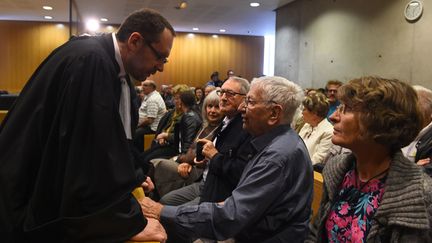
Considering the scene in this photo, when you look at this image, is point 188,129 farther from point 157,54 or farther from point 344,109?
point 344,109

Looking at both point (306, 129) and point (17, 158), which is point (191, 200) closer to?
point (306, 129)

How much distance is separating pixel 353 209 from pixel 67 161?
3.28ft

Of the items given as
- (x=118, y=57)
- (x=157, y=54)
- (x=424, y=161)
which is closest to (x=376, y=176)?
(x=157, y=54)

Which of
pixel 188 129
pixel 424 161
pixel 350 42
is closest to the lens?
pixel 424 161

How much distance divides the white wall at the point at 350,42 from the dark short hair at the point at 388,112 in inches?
170

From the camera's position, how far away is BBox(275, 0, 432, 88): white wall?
537 cm

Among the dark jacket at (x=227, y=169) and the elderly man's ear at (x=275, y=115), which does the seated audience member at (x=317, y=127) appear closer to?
the dark jacket at (x=227, y=169)

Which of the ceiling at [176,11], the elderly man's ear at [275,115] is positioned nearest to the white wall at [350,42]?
the ceiling at [176,11]

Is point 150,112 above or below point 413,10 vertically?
below

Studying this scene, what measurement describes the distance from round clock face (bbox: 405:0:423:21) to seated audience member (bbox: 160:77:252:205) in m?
3.67

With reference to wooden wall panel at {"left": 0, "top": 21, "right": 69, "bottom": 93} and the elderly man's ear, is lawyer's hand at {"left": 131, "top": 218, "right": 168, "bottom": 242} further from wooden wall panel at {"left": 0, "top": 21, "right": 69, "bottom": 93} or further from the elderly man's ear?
wooden wall panel at {"left": 0, "top": 21, "right": 69, "bottom": 93}

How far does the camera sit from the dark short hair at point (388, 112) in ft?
4.30

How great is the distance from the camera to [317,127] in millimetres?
3576

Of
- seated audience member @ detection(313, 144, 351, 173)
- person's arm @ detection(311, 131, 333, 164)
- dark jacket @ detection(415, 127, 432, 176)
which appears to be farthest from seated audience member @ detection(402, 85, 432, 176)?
person's arm @ detection(311, 131, 333, 164)
